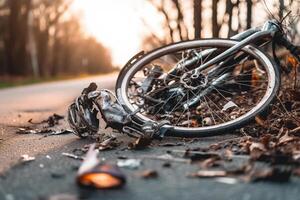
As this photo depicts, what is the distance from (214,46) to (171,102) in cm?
58

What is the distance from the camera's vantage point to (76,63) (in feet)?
258

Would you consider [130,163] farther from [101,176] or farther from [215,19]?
[215,19]

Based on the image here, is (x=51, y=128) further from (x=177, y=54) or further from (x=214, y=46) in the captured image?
(x=214, y=46)

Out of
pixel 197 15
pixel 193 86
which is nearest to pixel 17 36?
pixel 197 15

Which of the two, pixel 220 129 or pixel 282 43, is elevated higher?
pixel 282 43

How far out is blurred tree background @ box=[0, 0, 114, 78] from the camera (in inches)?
1198

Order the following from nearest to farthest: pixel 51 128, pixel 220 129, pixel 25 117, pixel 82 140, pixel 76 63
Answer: pixel 220 129 < pixel 82 140 < pixel 51 128 < pixel 25 117 < pixel 76 63

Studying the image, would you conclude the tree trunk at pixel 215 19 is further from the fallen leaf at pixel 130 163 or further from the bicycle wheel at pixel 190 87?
the fallen leaf at pixel 130 163

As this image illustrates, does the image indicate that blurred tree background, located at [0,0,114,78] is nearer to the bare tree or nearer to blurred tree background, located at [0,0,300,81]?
blurred tree background, located at [0,0,300,81]

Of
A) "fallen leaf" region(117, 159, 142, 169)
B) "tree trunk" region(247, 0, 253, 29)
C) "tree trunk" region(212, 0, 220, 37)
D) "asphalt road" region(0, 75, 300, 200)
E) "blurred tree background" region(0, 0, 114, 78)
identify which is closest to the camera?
"asphalt road" region(0, 75, 300, 200)

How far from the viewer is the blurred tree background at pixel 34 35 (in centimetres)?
3042

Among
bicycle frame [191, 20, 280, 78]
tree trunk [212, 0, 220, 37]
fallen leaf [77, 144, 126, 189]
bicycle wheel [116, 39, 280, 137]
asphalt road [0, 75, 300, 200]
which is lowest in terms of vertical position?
asphalt road [0, 75, 300, 200]

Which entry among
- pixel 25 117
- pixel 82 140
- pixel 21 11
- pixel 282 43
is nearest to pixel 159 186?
pixel 82 140

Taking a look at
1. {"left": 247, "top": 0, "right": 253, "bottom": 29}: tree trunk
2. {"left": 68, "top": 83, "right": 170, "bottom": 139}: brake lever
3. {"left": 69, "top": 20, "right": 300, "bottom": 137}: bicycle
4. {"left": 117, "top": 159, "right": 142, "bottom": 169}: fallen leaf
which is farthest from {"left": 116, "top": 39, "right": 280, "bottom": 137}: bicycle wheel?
{"left": 247, "top": 0, "right": 253, "bottom": 29}: tree trunk
